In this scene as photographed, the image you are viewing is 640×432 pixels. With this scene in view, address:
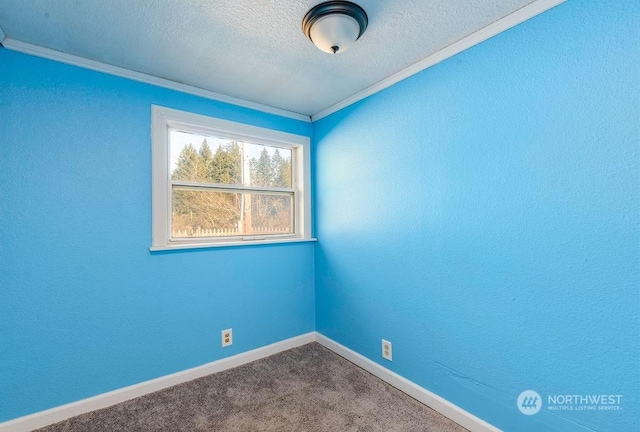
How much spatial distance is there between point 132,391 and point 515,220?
2.52m

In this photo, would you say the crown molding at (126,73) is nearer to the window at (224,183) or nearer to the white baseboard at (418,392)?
the window at (224,183)

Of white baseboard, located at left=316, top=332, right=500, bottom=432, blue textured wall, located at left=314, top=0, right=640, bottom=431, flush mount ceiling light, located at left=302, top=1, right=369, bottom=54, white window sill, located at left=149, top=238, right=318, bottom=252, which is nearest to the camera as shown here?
blue textured wall, located at left=314, top=0, right=640, bottom=431

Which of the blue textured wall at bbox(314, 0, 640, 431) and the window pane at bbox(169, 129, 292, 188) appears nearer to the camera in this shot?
the blue textured wall at bbox(314, 0, 640, 431)

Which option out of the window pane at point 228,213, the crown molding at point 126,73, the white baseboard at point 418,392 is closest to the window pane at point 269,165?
the window pane at point 228,213

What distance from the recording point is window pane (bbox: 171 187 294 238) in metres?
2.17

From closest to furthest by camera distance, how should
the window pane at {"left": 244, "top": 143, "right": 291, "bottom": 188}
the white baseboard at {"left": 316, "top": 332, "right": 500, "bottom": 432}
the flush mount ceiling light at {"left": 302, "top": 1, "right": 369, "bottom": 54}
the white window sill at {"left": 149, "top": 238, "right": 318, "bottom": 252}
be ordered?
the flush mount ceiling light at {"left": 302, "top": 1, "right": 369, "bottom": 54}
the white baseboard at {"left": 316, "top": 332, "right": 500, "bottom": 432}
the white window sill at {"left": 149, "top": 238, "right": 318, "bottom": 252}
the window pane at {"left": 244, "top": 143, "right": 291, "bottom": 188}

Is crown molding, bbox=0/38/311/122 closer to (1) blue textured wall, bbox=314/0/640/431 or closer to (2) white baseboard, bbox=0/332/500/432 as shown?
(1) blue textured wall, bbox=314/0/640/431

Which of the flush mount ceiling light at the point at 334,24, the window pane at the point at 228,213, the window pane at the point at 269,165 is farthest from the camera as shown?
the window pane at the point at 269,165

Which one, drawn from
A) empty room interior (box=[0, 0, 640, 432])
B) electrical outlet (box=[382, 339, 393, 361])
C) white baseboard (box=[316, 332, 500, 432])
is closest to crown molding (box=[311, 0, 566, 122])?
empty room interior (box=[0, 0, 640, 432])

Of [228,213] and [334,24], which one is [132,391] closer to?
[228,213]

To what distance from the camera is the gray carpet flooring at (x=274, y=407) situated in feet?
5.33

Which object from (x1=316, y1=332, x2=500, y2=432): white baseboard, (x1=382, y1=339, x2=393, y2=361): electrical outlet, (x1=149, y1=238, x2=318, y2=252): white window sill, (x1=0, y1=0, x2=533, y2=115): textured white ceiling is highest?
(x1=0, y1=0, x2=533, y2=115): textured white ceiling

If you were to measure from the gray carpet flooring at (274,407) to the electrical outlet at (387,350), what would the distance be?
0.61 feet

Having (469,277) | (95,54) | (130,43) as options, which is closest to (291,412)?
(469,277)
